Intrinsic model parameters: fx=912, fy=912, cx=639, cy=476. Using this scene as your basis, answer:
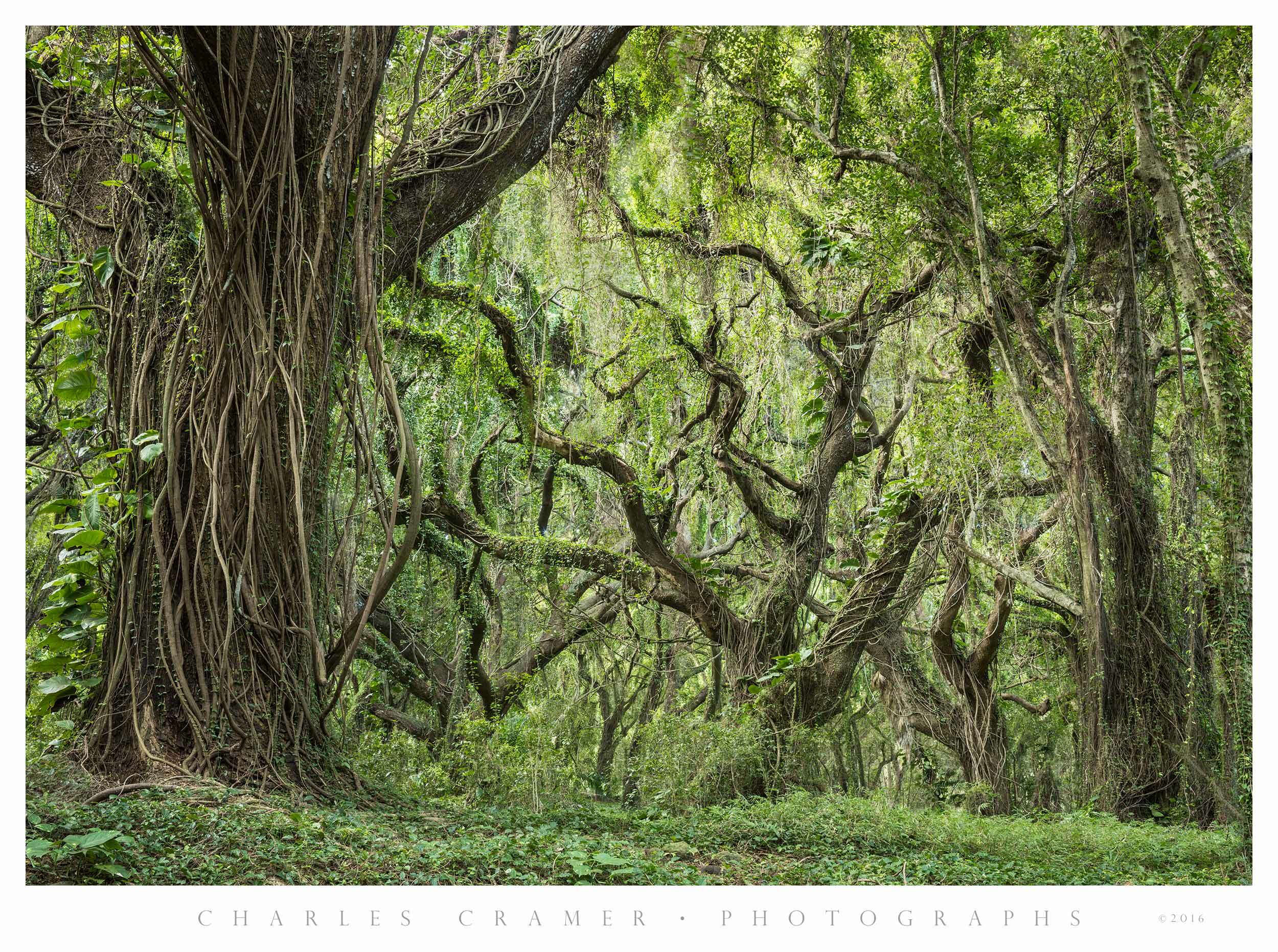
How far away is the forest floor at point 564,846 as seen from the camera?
1.97 meters

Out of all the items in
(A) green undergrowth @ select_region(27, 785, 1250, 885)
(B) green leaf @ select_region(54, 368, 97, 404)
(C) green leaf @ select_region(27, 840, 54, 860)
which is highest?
(B) green leaf @ select_region(54, 368, 97, 404)

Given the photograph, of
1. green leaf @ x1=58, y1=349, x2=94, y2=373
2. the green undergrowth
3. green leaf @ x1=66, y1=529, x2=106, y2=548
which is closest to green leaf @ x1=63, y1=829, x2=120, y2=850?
the green undergrowth

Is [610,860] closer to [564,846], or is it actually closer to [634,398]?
[564,846]

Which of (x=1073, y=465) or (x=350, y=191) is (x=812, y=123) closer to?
(x=1073, y=465)

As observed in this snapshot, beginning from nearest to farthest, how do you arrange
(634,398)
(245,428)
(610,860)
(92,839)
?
(92,839), (610,860), (245,428), (634,398)

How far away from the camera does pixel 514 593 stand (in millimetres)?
5996

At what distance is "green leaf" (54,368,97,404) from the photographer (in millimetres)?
2414

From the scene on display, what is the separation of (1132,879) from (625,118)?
12.4 ft

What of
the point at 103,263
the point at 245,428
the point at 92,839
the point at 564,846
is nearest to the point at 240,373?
the point at 245,428

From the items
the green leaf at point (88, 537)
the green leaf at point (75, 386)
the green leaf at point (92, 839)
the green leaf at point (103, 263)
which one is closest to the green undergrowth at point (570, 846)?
the green leaf at point (92, 839)

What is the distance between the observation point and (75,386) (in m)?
2.44

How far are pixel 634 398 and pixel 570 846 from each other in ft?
10.6

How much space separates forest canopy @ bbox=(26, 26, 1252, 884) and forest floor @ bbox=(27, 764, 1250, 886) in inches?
8.1

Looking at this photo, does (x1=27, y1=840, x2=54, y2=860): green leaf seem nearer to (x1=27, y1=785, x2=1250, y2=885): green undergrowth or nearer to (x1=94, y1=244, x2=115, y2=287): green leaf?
(x1=27, y1=785, x2=1250, y2=885): green undergrowth
